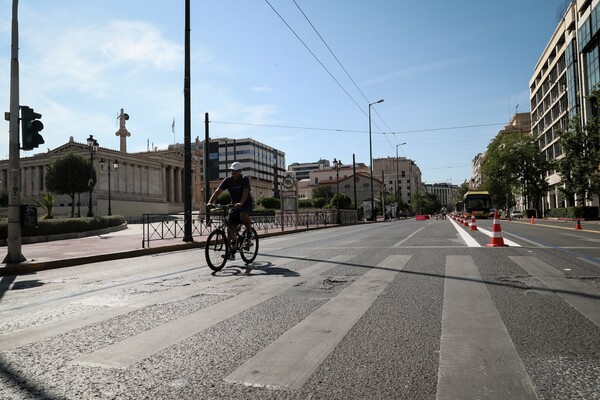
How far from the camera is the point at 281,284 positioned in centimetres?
615

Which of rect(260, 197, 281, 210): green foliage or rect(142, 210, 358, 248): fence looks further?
rect(260, 197, 281, 210): green foliage

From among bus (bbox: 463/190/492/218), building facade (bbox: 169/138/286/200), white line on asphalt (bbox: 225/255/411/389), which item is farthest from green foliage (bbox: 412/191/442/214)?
white line on asphalt (bbox: 225/255/411/389)

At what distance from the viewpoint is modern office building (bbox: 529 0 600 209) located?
42719 millimetres

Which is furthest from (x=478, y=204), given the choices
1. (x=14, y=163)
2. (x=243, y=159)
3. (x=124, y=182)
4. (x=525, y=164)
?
(x=243, y=159)

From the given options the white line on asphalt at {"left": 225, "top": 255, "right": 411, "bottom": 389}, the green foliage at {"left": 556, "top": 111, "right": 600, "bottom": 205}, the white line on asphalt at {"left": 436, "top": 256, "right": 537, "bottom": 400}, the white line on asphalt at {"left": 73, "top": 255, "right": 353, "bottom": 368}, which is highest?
the green foliage at {"left": 556, "top": 111, "right": 600, "bottom": 205}

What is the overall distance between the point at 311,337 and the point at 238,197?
16.5ft

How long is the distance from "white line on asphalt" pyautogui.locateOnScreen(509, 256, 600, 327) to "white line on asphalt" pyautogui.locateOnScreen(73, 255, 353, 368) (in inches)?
128

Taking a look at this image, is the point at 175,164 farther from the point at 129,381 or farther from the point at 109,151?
the point at 129,381

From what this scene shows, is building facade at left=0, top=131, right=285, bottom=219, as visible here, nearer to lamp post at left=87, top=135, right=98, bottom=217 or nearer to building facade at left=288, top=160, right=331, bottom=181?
lamp post at left=87, top=135, right=98, bottom=217

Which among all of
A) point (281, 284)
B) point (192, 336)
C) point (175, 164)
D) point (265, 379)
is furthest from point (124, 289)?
point (175, 164)

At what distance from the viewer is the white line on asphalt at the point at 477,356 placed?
2.48 metres

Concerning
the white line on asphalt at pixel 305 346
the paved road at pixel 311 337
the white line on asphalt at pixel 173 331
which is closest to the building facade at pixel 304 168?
the paved road at pixel 311 337

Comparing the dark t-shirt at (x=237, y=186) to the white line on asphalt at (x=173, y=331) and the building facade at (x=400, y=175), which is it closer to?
the white line on asphalt at (x=173, y=331)

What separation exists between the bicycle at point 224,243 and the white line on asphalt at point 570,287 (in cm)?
483
